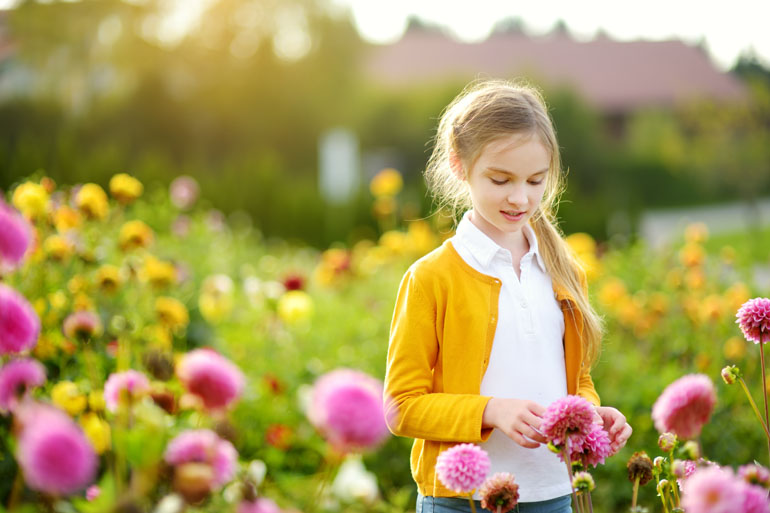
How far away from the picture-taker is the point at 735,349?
350cm

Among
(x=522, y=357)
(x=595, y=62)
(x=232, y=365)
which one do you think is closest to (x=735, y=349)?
(x=522, y=357)

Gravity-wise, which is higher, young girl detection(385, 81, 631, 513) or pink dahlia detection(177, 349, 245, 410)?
young girl detection(385, 81, 631, 513)

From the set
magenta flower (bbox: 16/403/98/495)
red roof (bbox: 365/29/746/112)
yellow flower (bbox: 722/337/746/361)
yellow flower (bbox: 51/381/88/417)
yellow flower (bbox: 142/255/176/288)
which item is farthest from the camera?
red roof (bbox: 365/29/746/112)

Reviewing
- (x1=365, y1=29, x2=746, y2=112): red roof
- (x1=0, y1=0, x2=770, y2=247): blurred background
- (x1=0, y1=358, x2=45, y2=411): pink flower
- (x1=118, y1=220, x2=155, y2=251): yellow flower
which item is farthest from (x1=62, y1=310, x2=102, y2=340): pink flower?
(x1=365, y1=29, x2=746, y2=112): red roof

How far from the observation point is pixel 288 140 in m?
19.1

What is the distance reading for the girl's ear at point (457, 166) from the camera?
1.70 meters

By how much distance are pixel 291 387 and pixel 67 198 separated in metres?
1.54

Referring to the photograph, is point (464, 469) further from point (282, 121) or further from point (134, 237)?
point (282, 121)

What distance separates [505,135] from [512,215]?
15 centimetres

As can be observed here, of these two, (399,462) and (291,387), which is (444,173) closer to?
(399,462)

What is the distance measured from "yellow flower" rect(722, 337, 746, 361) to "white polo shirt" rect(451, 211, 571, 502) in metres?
2.10

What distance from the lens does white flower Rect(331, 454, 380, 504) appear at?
248 centimetres

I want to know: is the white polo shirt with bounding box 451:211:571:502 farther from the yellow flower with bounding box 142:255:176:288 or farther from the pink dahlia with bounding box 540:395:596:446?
the yellow flower with bounding box 142:255:176:288

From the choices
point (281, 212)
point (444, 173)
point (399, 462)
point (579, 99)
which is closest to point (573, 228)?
point (281, 212)
